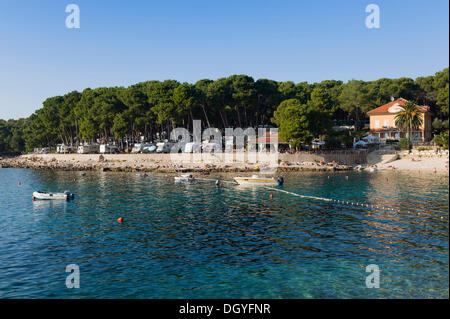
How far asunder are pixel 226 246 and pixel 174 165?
225 feet

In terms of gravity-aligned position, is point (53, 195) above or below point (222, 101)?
below

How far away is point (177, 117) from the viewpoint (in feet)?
365

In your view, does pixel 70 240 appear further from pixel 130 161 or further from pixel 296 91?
pixel 296 91

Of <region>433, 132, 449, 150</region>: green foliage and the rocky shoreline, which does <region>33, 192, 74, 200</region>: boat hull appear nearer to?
the rocky shoreline

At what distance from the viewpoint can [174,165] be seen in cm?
9500

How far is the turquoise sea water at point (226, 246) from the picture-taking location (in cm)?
2070

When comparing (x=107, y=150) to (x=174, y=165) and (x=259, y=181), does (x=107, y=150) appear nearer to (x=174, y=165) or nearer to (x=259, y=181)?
(x=174, y=165)

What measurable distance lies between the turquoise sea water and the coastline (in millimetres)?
33863

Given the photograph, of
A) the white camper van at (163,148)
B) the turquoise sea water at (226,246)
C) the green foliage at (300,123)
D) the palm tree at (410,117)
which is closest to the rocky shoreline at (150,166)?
the white camper van at (163,148)

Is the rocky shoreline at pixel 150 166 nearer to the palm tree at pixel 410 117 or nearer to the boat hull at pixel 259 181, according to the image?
the palm tree at pixel 410 117

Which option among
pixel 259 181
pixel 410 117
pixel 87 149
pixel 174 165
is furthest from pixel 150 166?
pixel 410 117

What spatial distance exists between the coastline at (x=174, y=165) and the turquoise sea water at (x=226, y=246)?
111 ft

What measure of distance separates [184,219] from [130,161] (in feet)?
239

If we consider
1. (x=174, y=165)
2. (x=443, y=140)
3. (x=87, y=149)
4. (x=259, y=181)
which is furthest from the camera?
(x=87, y=149)
